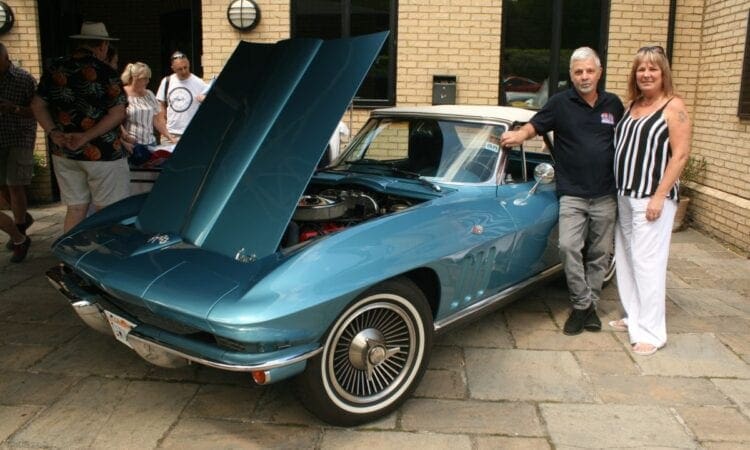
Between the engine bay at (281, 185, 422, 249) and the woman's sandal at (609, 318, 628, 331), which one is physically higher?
the engine bay at (281, 185, 422, 249)

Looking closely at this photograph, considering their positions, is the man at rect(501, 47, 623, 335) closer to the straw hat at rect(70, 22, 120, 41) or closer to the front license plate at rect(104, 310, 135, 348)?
the front license plate at rect(104, 310, 135, 348)

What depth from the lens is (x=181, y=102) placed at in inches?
280

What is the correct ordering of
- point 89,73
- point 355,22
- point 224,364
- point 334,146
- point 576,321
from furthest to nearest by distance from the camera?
1. point 355,22
2. point 334,146
3. point 89,73
4. point 576,321
5. point 224,364

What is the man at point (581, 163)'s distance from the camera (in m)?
4.27

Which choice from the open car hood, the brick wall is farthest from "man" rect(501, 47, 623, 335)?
the brick wall

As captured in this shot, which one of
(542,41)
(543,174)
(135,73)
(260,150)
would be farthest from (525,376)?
(542,41)

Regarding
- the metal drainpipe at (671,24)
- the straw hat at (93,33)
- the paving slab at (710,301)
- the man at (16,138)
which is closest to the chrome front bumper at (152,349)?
the straw hat at (93,33)

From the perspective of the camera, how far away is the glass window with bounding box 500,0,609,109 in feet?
26.7

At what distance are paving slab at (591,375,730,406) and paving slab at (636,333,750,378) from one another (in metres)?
0.12

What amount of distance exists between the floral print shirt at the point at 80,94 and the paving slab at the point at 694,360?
4.09 m

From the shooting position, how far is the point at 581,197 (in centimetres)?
433

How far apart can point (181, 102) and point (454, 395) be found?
16.1 feet

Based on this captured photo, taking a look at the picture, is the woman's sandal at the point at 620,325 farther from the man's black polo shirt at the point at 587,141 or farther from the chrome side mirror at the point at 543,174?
the chrome side mirror at the point at 543,174

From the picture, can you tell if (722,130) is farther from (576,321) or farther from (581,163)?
(576,321)
